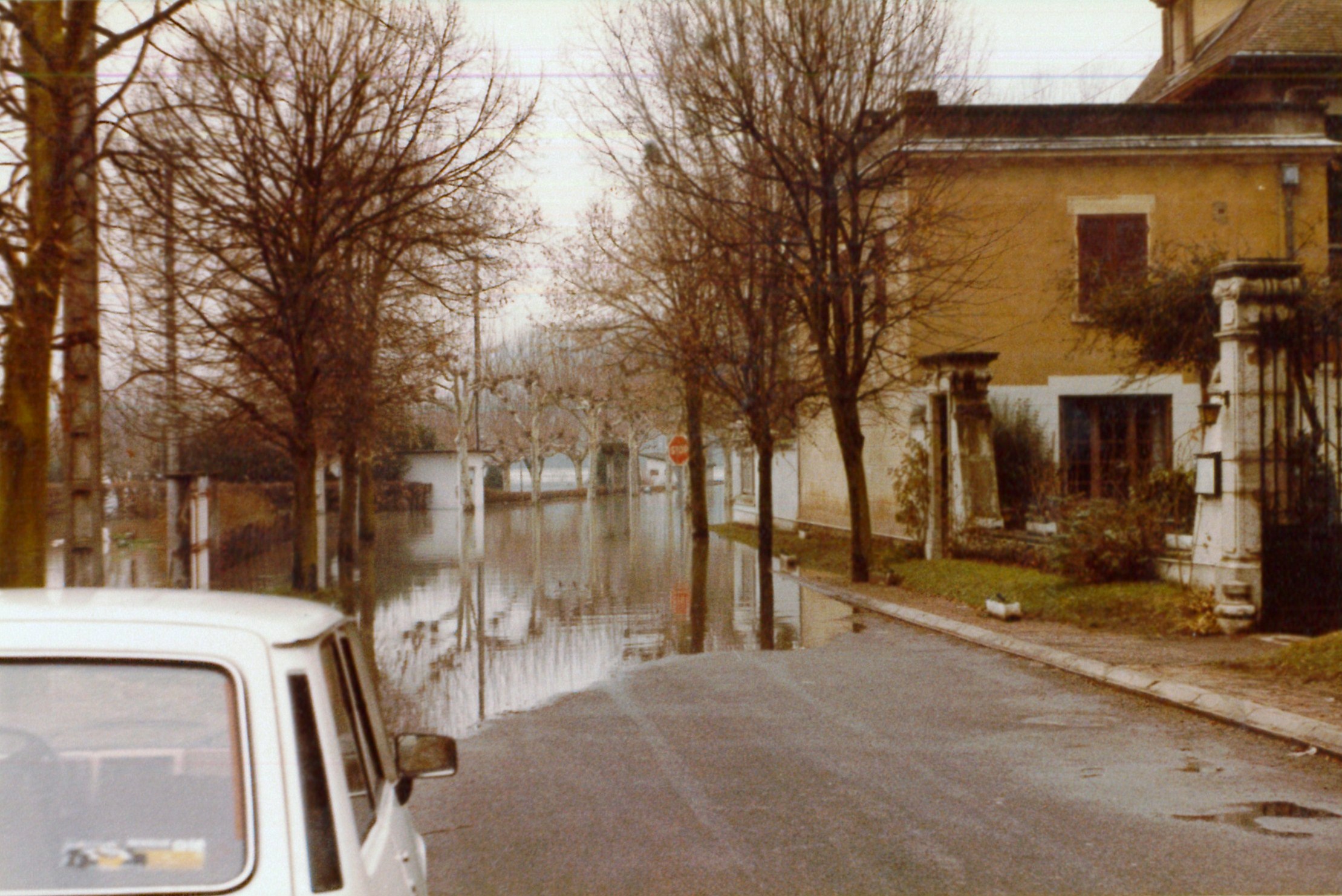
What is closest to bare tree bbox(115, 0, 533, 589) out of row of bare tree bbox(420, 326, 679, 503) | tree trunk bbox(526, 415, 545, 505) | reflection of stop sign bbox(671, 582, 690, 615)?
reflection of stop sign bbox(671, 582, 690, 615)

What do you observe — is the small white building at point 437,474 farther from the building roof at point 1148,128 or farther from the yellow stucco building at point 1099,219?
the building roof at point 1148,128

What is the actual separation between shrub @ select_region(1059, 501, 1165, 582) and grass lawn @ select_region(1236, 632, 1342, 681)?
426 centimetres

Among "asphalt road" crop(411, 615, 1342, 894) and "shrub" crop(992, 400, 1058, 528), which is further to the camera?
"shrub" crop(992, 400, 1058, 528)

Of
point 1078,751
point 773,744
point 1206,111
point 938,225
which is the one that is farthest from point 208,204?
point 1206,111

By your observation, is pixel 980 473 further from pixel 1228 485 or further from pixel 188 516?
pixel 188 516

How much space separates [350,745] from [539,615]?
1637 centimetres

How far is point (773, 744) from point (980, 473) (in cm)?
1397

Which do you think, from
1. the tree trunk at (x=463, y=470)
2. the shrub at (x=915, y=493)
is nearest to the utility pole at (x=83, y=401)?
the shrub at (x=915, y=493)

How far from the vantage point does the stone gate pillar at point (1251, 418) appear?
14234mm

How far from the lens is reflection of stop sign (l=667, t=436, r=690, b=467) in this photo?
1469 inches

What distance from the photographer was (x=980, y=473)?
22.8 meters

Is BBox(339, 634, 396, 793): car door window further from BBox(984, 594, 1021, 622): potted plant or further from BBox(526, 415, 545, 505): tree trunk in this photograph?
BBox(526, 415, 545, 505): tree trunk

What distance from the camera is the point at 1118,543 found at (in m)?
16.6

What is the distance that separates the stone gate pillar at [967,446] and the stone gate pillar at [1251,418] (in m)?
8.07
